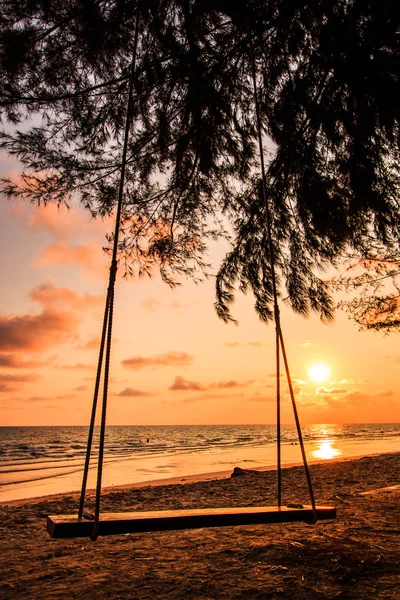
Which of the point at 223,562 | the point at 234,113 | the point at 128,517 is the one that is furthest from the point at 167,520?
the point at 234,113

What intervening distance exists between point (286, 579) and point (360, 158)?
9.87 ft

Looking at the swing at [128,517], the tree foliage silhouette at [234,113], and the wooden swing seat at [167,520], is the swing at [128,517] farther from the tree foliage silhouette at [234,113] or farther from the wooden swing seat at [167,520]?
the tree foliage silhouette at [234,113]

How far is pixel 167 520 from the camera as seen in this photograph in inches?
81.5

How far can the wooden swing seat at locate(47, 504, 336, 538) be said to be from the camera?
1.96 meters

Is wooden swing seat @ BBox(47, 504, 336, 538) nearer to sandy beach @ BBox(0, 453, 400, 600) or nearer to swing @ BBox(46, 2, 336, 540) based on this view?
swing @ BBox(46, 2, 336, 540)

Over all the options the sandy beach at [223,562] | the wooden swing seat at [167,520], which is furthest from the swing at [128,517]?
the sandy beach at [223,562]

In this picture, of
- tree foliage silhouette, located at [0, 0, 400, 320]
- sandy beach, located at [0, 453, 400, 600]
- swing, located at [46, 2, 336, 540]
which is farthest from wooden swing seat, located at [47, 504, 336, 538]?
tree foliage silhouette, located at [0, 0, 400, 320]

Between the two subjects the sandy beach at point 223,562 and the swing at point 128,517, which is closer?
the swing at point 128,517

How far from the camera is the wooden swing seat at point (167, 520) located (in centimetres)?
196

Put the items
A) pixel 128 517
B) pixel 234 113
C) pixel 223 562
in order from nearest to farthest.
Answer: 1. pixel 128 517
2. pixel 223 562
3. pixel 234 113

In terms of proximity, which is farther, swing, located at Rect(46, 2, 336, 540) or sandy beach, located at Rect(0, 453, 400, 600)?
sandy beach, located at Rect(0, 453, 400, 600)

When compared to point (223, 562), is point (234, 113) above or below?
above

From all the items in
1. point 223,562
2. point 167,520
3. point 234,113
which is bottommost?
point 223,562

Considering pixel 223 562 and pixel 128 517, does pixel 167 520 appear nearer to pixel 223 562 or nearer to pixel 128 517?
pixel 128 517
